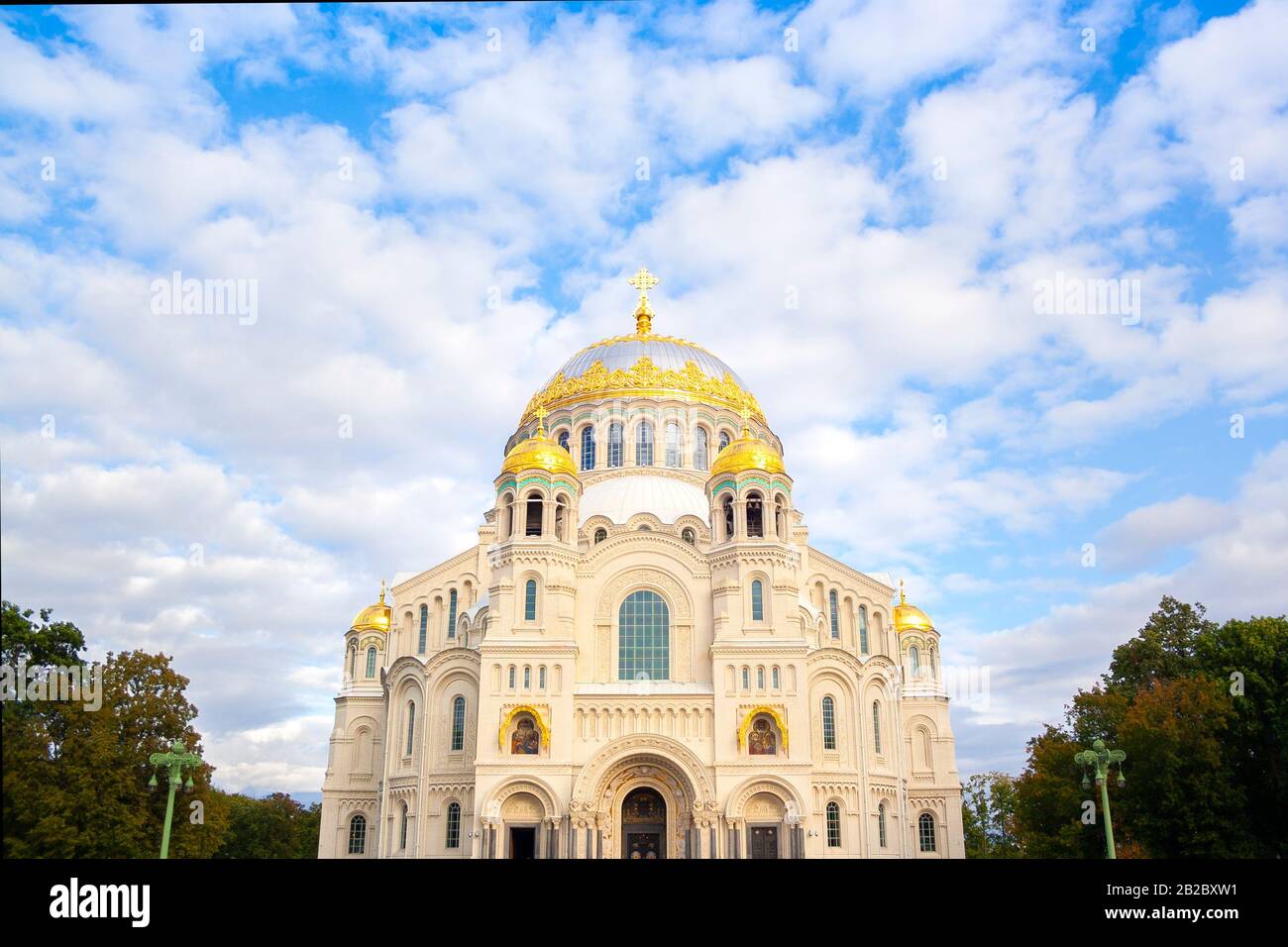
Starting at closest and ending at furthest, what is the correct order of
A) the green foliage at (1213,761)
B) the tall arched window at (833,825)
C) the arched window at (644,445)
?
the green foliage at (1213,761)
the tall arched window at (833,825)
the arched window at (644,445)

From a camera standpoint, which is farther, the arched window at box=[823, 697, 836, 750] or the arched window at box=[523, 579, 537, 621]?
the arched window at box=[823, 697, 836, 750]

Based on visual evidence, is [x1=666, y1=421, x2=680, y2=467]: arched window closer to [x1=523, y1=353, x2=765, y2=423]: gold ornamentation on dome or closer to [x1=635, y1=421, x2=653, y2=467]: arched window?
[x1=635, y1=421, x2=653, y2=467]: arched window

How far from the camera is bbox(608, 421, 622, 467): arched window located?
4519cm

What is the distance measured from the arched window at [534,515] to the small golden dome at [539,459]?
1.06 meters

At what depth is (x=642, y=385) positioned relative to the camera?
4622 cm

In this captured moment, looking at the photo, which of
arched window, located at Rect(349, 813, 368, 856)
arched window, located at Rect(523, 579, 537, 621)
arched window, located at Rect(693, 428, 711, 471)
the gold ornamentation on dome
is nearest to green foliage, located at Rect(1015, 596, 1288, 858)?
arched window, located at Rect(523, 579, 537, 621)

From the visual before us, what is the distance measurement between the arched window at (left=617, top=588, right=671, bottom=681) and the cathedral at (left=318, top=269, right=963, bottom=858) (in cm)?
7

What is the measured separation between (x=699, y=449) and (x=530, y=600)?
13.8 meters

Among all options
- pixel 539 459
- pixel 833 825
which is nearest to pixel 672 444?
pixel 539 459

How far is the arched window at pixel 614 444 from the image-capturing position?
4519cm

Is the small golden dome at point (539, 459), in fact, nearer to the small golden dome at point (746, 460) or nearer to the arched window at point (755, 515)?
the small golden dome at point (746, 460)

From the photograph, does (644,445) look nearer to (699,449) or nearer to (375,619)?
(699,449)

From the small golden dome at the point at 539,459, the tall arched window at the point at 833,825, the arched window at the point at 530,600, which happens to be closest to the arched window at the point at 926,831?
the tall arched window at the point at 833,825
